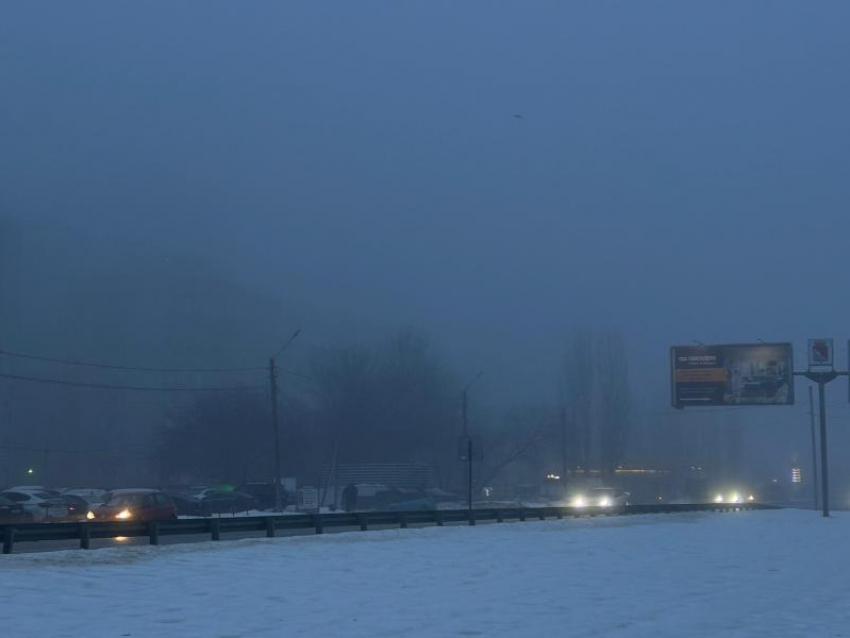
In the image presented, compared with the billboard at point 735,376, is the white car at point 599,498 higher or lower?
lower

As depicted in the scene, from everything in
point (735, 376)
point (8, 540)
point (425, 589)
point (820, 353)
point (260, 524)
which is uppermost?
point (820, 353)

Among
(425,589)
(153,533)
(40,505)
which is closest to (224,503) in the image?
(40,505)

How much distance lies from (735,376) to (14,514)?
39.7 meters

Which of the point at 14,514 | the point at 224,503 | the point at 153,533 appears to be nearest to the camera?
the point at 153,533

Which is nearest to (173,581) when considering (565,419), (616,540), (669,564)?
(669,564)

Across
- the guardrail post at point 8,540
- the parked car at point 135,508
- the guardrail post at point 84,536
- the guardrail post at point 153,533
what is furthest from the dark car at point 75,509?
the guardrail post at point 8,540

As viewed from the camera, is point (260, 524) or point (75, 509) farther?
point (75, 509)

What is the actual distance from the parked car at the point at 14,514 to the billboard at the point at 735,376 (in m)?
36.9

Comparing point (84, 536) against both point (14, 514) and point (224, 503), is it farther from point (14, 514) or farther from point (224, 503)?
point (224, 503)

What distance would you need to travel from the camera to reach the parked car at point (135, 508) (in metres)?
38.9

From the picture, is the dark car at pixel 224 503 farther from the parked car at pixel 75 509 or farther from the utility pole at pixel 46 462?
the utility pole at pixel 46 462

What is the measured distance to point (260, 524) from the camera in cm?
3444

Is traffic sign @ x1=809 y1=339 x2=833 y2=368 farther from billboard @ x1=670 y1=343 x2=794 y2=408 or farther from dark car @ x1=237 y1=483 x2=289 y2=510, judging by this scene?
dark car @ x1=237 y1=483 x2=289 y2=510

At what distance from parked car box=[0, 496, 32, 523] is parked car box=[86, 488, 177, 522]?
2.10 meters
